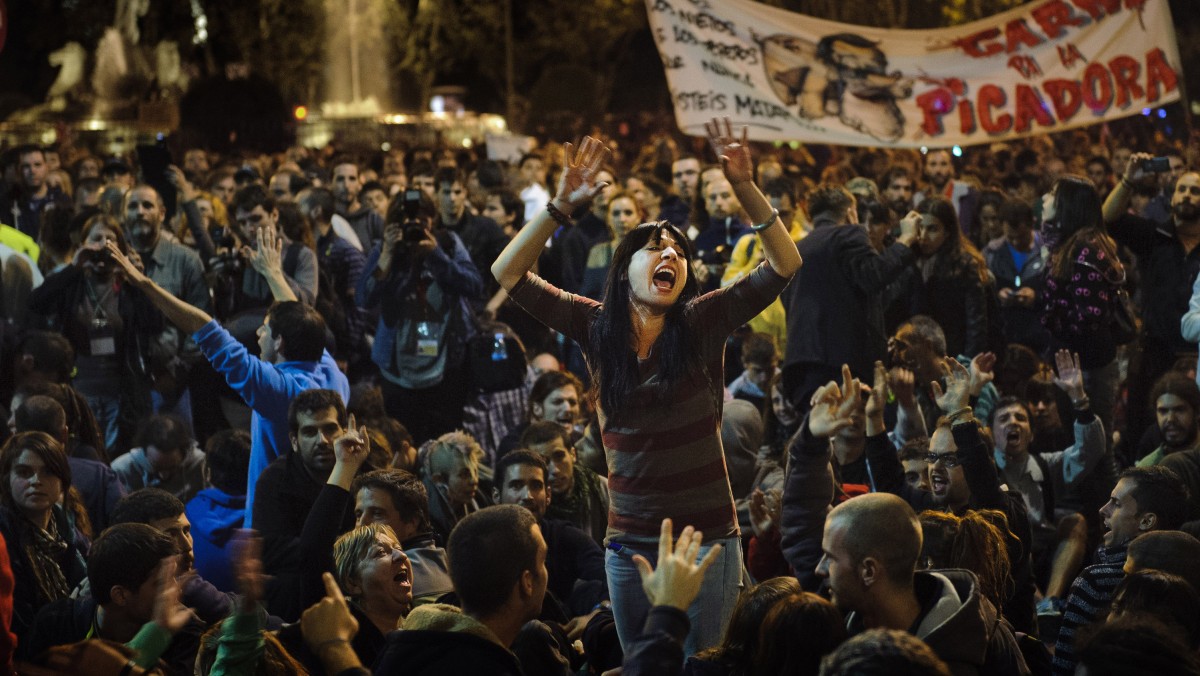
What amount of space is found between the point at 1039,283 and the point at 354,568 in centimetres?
603

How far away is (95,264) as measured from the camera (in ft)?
29.0

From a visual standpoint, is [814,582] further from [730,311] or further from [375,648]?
[375,648]

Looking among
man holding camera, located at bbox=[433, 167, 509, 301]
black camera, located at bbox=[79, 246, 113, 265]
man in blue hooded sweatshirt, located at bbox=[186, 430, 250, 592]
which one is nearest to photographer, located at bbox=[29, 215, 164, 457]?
black camera, located at bbox=[79, 246, 113, 265]

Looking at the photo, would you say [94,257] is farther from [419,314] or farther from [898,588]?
[898,588]

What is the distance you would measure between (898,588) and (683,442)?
961mm

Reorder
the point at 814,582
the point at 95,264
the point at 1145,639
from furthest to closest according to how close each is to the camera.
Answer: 1. the point at 95,264
2. the point at 814,582
3. the point at 1145,639

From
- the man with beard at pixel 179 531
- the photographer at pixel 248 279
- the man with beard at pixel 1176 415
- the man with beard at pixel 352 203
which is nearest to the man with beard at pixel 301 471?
the man with beard at pixel 179 531

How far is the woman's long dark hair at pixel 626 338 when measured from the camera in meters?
4.88

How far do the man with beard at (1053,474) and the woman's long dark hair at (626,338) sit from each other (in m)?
2.93

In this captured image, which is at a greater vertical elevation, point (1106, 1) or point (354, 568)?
point (1106, 1)

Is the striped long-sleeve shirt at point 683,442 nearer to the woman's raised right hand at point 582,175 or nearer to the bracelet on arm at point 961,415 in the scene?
the woman's raised right hand at point 582,175

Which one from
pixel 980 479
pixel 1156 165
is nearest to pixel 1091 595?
pixel 980 479

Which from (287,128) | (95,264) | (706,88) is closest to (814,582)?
(95,264)

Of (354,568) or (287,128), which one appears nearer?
(354,568)
